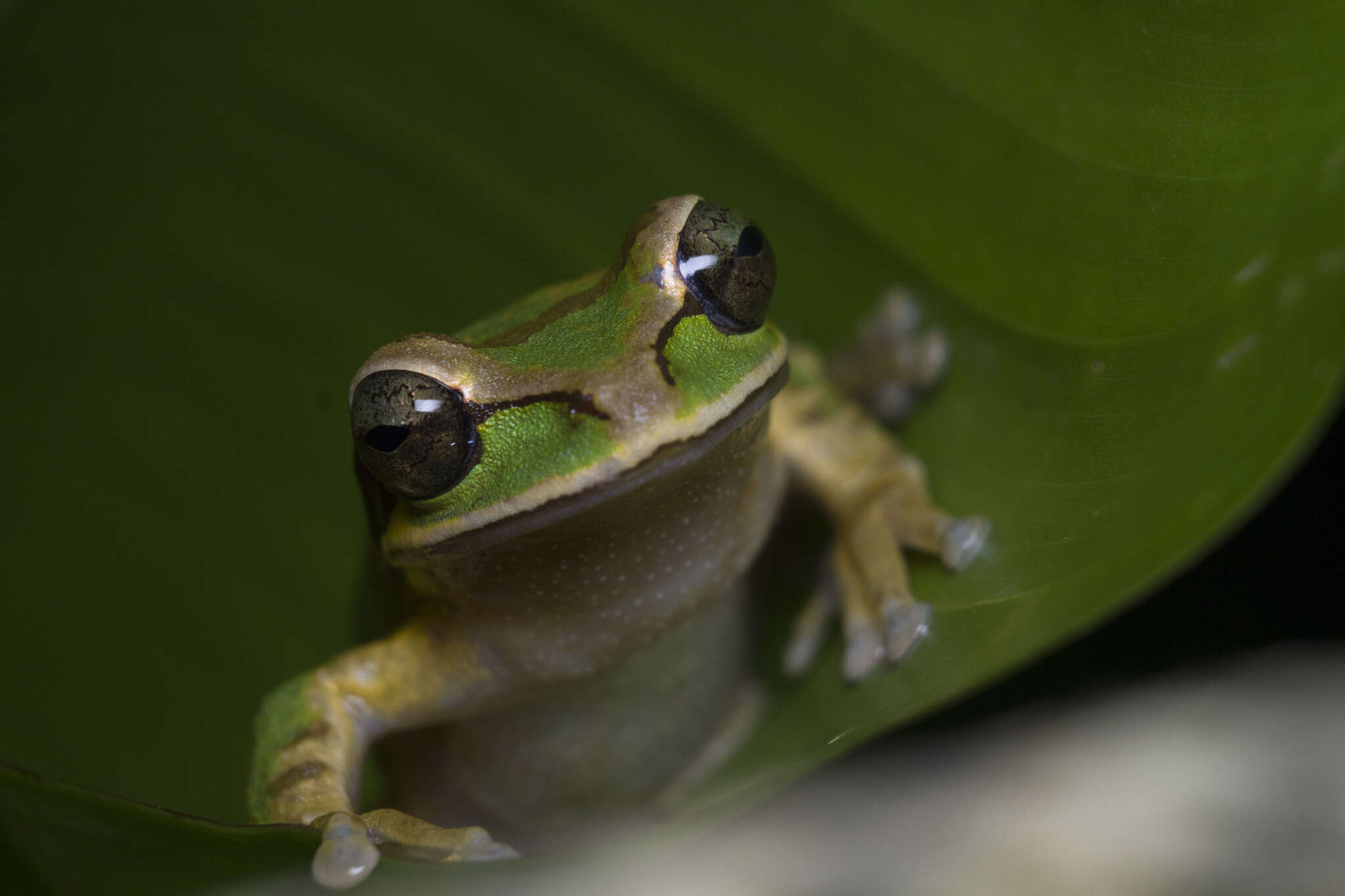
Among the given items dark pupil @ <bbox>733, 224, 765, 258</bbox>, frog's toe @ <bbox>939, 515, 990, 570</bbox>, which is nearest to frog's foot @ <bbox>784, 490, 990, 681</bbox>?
frog's toe @ <bbox>939, 515, 990, 570</bbox>

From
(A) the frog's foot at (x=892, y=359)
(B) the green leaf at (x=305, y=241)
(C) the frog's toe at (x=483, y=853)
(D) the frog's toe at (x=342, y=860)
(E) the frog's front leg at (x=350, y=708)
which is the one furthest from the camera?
(A) the frog's foot at (x=892, y=359)

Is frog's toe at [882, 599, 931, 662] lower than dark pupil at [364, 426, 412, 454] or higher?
lower

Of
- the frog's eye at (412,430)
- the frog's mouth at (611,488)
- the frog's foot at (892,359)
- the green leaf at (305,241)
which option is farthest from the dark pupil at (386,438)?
the frog's foot at (892,359)

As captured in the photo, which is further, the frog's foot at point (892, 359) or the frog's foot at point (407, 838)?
the frog's foot at point (892, 359)

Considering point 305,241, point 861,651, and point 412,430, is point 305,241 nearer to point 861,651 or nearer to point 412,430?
point 412,430

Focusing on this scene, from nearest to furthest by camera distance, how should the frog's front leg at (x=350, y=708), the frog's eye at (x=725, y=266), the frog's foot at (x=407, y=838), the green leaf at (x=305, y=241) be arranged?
the frog's foot at (x=407, y=838) < the frog's eye at (x=725, y=266) < the frog's front leg at (x=350, y=708) < the green leaf at (x=305, y=241)

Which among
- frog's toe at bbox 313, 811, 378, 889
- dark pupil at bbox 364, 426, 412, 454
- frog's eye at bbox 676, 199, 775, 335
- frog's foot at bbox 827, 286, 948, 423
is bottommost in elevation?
frog's toe at bbox 313, 811, 378, 889

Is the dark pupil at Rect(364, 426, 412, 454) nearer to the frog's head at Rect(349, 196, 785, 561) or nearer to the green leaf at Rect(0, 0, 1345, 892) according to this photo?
the frog's head at Rect(349, 196, 785, 561)

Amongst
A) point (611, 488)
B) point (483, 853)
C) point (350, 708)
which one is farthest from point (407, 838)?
point (611, 488)

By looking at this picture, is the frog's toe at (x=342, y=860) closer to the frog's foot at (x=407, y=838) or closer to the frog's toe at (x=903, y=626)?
the frog's foot at (x=407, y=838)
